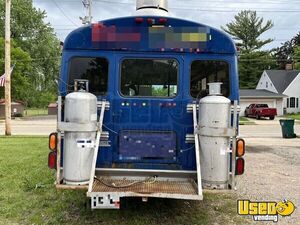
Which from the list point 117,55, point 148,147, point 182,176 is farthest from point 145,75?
point 182,176

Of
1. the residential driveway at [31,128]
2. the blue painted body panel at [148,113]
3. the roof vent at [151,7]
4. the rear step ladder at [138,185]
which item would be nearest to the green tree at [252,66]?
the residential driveway at [31,128]

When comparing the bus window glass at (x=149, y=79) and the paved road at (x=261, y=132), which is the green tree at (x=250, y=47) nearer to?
the paved road at (x=261, y=132)

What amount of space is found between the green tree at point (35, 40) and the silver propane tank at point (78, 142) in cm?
5833

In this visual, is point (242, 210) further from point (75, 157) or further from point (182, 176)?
point (75, 157)

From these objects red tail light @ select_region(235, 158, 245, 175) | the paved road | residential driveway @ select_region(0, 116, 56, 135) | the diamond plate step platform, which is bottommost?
residential driveway @ select_region(0, 116, 56, 135)

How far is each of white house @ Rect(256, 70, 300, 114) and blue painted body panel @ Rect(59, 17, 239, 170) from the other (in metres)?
44.6

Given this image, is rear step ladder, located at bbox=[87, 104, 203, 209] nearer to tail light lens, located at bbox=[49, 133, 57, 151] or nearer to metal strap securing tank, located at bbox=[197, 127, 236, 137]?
metal strap securing tank, located at bbox=[197, 127, 236, 137]

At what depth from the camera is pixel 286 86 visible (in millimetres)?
51000

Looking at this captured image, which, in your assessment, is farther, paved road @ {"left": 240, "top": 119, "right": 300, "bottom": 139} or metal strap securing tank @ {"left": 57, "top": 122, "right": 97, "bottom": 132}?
paved road @ {"left": 240, "top": 119, "right": 300, "bottom": 139}

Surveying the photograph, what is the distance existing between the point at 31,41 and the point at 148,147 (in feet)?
204

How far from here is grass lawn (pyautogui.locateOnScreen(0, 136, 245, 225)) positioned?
5.39 meters

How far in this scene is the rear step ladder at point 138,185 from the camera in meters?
4.39

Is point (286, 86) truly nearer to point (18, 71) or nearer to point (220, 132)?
point (18, 71)

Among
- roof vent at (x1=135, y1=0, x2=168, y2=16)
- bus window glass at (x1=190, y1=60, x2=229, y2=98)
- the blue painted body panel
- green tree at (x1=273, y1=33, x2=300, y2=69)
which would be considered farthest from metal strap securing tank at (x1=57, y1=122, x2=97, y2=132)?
green tree at (x1=273, y1=33, x2=300, y2=69)
